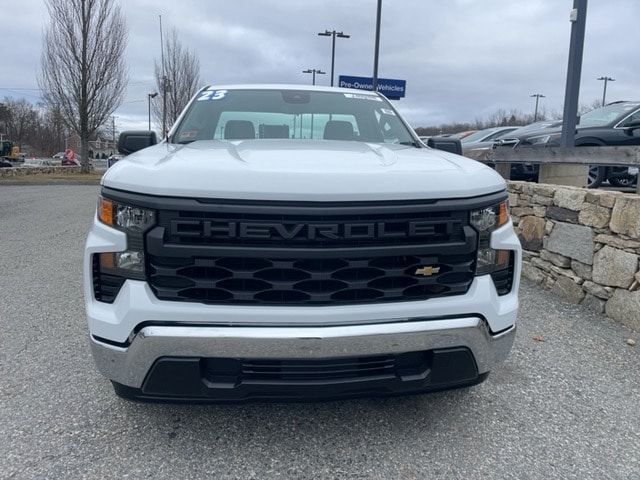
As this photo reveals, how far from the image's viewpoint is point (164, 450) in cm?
230

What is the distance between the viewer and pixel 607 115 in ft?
29.4

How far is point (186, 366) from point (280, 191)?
0.79 metres

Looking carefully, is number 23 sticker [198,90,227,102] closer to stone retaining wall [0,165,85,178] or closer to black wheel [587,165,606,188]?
black wheel [587,165,606,188]

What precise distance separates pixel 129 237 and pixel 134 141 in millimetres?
1768

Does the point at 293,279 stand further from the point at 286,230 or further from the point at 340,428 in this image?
the point at 340,428

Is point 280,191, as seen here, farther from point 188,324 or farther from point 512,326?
point 512,326

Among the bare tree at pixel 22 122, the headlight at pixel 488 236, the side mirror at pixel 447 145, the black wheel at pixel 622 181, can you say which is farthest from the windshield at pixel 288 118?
the bare tree at pixel 22 122

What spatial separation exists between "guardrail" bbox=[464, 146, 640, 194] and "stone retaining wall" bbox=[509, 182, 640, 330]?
480mm

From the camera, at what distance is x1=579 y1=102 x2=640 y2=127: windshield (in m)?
8.66

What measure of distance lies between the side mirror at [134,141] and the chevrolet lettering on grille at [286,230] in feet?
5.88

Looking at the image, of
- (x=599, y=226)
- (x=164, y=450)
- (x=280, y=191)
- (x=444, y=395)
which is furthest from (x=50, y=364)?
(x=599, y=226)

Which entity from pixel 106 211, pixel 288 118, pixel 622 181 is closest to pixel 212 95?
pixel 288 118

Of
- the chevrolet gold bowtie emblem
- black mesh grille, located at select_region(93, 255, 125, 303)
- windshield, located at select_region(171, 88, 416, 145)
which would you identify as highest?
windshield, located at select_region(171, 88, 416, 145)

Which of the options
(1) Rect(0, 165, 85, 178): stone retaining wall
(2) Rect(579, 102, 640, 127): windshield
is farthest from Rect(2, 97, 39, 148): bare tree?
(2) Rect(579, 102, 640, 127): windshield
